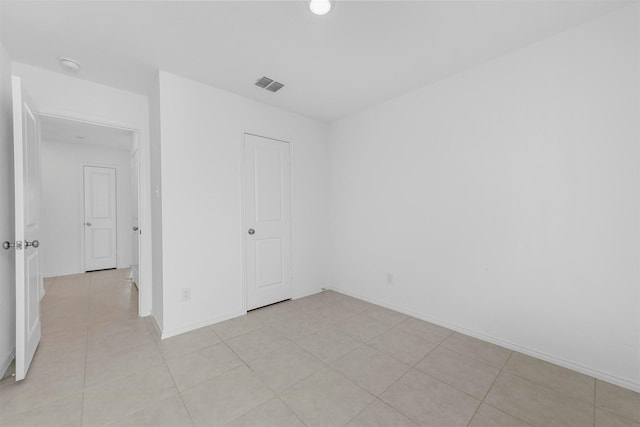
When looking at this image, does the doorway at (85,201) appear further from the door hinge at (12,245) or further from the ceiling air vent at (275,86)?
the ceiling air vent at (275,86)

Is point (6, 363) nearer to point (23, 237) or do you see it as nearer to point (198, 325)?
point (23, 237)

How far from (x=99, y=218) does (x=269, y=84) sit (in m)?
4.92

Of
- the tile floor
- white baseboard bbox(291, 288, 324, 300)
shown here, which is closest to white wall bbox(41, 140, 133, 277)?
the tile floor

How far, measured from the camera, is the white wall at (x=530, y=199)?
1827mm

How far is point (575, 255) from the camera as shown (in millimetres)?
1996

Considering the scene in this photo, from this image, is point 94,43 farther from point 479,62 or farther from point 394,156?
point 479,62

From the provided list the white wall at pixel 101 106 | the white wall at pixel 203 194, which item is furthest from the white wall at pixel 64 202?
the white wall at pixel 203 194

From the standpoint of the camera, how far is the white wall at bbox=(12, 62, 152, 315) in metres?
2.47

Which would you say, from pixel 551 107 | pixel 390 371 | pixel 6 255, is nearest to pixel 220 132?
pixel 6 255

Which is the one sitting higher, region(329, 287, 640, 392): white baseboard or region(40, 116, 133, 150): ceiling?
region(40, 116, 133, 150): ceiling

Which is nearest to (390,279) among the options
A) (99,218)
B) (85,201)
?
(99,218)

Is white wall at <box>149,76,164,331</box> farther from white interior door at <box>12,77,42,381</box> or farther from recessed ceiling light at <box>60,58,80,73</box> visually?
white interior door at <box>12,77,42,381</box>

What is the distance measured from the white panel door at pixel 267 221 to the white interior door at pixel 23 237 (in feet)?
5.88

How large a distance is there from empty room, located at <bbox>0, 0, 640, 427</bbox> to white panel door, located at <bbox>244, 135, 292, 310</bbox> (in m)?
0.03
